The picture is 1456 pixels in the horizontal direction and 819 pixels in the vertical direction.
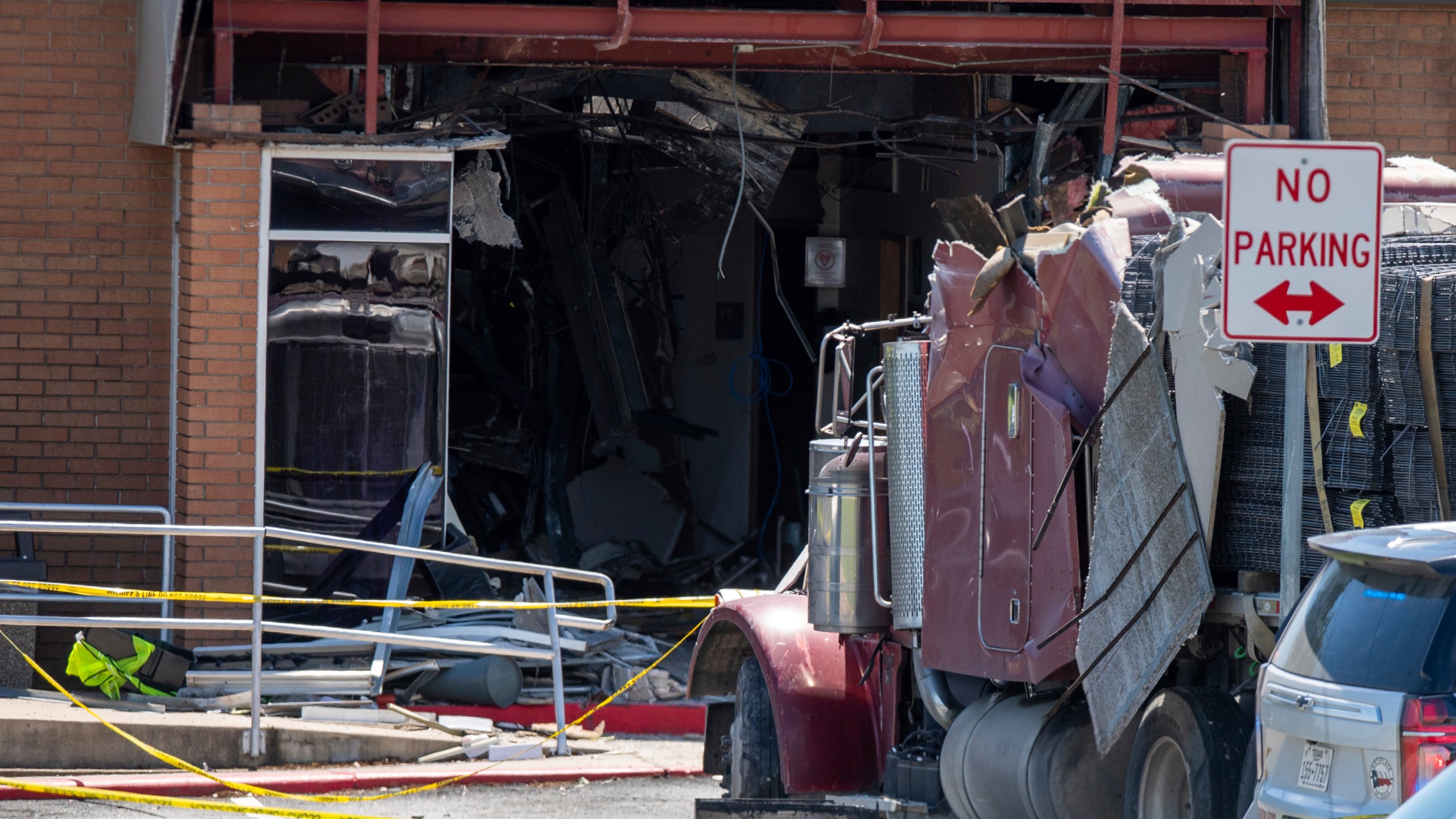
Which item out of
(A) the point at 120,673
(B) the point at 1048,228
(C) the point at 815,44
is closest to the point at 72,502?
(A) the point at 120,673

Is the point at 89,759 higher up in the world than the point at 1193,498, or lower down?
lower down

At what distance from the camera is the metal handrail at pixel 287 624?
8.77m

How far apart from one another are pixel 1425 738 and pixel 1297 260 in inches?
71.9

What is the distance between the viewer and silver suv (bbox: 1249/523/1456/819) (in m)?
3.67

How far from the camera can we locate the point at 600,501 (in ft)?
50.8

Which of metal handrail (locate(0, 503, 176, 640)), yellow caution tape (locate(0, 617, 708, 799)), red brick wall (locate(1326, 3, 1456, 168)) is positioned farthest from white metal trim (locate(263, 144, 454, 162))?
red brick wall (locate(1326, 3, 1456, 168))

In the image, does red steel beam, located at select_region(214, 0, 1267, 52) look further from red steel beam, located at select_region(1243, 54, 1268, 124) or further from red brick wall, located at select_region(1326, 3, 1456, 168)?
red brick wall, located at select_region(1326, 3, 1456, 168)

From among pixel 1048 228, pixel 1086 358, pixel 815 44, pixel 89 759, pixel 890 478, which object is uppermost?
pixel 815 44

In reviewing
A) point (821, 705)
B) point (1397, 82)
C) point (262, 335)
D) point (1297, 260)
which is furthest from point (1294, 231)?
point (262, 335)

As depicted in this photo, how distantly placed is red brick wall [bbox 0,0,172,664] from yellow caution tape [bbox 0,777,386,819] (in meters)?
2.86

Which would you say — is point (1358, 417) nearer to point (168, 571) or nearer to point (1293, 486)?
point (1293, 486)

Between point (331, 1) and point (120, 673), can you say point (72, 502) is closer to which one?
point (120, 673)

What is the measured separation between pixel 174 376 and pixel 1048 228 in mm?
6553

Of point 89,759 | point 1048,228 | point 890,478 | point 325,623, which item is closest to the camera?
point 1048,228
